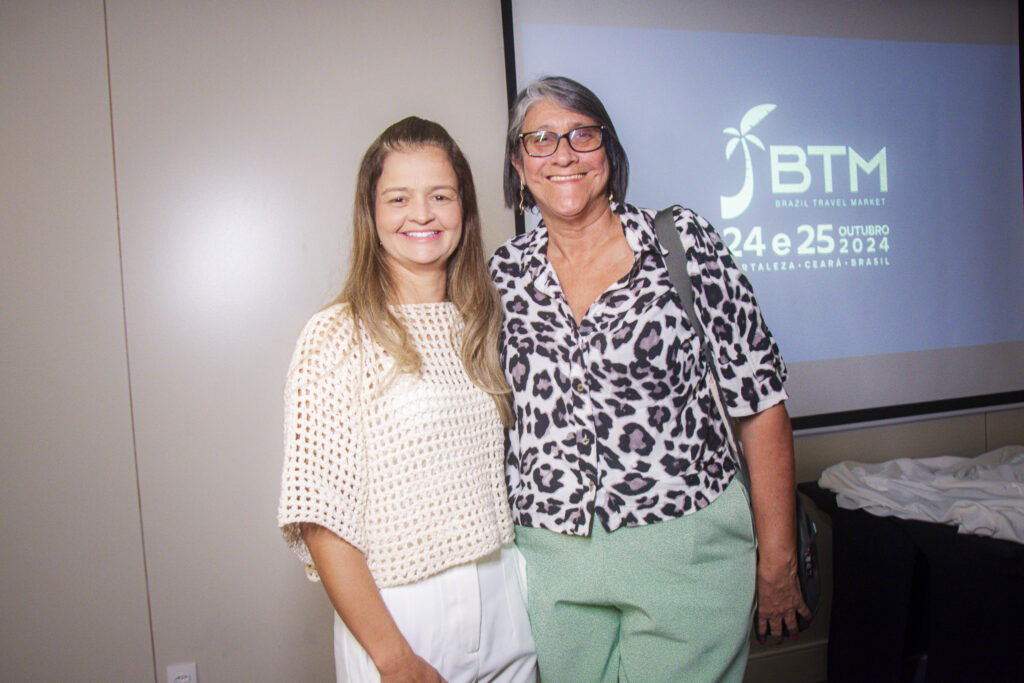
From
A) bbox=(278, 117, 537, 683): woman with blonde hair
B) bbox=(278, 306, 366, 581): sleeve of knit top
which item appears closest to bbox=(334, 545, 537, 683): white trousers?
bbox=(278, 117, 537, 683): woman with blonde hair

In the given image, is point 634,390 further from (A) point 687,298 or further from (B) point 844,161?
(B) point 844,161

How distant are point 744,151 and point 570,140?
3.80 feet

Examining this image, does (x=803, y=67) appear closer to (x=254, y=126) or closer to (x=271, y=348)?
(x=254, y=126)

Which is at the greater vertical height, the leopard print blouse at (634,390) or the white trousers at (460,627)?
the leopard print blouse at (634,390)

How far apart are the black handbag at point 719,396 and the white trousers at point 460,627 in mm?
507

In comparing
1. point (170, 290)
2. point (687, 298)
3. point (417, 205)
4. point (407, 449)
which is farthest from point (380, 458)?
point (170, 290)

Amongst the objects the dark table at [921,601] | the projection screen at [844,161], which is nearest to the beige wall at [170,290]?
the projection screen at [844,161]

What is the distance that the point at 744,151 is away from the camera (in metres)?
2.13

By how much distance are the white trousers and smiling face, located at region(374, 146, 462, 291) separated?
0.57 m

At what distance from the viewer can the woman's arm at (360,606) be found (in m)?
0.98

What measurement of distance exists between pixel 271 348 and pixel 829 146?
80.1 inches

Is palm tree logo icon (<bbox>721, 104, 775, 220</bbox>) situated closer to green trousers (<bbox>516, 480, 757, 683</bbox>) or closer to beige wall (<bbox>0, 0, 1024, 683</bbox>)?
beige wall (<bbox>0, 0, 1024, 683</bbox>)

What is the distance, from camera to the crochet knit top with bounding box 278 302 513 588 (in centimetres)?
97

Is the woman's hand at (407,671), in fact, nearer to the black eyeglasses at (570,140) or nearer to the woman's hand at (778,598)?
the woman's hand at (778,598)
